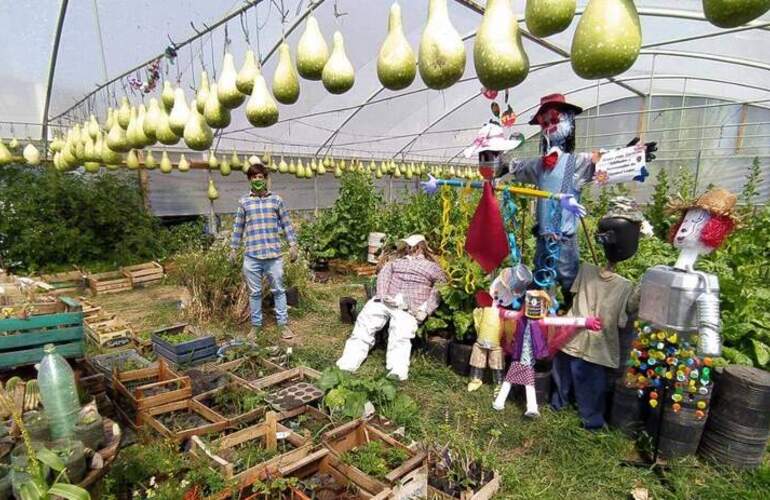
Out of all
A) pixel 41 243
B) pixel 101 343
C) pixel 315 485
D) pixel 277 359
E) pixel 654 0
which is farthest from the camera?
pixel 41 243

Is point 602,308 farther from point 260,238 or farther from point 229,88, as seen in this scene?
point 260,238

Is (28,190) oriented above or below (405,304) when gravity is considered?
above

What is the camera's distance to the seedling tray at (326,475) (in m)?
1.87

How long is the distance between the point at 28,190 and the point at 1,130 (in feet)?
3.48

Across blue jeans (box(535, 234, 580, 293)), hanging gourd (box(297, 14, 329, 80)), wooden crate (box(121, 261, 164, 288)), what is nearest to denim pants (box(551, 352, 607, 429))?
blue jeans (box(535, 234, 580, 293))

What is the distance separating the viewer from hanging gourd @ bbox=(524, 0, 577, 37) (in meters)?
1.32

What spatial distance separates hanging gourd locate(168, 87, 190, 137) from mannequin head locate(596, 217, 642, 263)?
8.70 ft

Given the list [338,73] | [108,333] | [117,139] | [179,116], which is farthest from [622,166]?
[108,333]

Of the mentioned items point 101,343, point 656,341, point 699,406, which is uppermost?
point 656,341

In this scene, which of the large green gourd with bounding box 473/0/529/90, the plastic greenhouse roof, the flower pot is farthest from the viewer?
the plastic greenhouse roof

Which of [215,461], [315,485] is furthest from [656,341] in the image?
[215,461]

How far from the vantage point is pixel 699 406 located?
211 centimetres

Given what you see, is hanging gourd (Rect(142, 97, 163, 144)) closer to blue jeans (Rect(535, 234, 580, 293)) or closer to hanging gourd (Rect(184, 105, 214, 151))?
hanging gourd (Rect(184, 105, 214, 151))

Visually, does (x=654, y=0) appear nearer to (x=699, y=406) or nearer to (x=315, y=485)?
(x=699, y=406)
